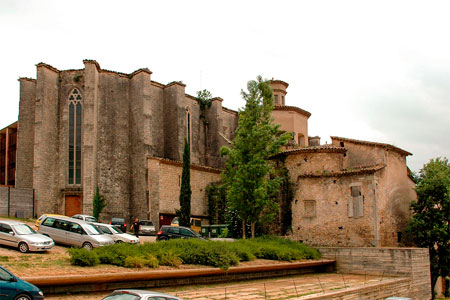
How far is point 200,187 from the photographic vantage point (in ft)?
130

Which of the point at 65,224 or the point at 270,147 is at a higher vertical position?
the point at 270,147

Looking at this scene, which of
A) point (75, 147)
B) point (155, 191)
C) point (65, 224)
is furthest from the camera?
point (75, 147)

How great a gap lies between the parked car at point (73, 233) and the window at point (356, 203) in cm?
1506

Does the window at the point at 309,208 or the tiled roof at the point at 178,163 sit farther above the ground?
the tiled roof at the point at 178,163

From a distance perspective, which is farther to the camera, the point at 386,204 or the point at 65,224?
the point at 386,204

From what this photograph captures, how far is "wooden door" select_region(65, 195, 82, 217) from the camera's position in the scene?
37125mm

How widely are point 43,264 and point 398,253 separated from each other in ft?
59.4

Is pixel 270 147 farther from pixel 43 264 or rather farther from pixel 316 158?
pixel 43 264

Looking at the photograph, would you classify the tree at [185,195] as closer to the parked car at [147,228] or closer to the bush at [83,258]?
the parked car at [147,228]

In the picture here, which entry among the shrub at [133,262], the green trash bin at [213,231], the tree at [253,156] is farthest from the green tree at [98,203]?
the shrub at [133,262]

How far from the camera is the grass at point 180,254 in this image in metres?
15.4

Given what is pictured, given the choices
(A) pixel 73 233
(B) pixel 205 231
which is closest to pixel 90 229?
(A) pixel 73 233

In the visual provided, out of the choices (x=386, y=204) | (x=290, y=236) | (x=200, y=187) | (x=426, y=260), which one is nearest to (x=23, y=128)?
(x=200, y=187)

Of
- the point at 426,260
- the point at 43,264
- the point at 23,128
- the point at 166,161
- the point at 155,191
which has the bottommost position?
the point at 426,260
